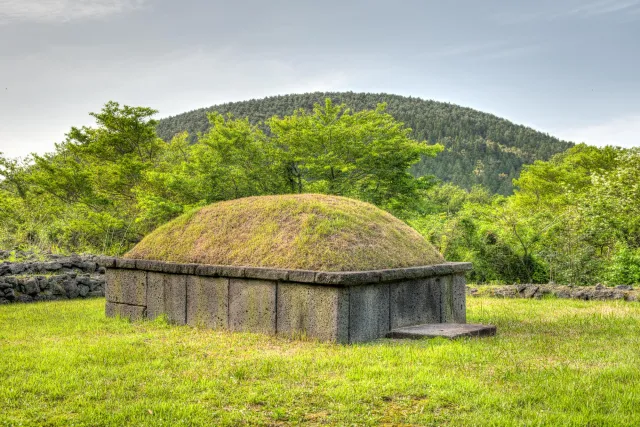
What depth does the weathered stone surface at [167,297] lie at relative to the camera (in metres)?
9.41

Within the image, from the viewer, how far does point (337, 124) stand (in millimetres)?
21984

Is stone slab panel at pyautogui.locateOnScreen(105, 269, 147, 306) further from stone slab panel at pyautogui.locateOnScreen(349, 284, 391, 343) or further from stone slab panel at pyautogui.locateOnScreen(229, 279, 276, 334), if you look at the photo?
stone slab panel at pyautogui.locateOnScreen(349, 284, 391, 343)

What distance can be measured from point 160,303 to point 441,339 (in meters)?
4.70

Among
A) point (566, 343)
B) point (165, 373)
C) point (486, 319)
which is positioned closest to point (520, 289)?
point (486, 319)

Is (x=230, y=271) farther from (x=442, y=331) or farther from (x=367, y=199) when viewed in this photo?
(x=367, y=199)

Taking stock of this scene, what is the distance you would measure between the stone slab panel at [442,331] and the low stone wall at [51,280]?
368 inches

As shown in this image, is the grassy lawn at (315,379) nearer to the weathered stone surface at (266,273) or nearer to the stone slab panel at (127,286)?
the weathered stone surface at (266,273)

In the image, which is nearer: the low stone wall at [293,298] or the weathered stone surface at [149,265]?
the low stone wall at [293,298]

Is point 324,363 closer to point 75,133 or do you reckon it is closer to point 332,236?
point 332,236

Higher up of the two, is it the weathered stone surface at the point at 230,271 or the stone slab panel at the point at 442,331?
the weathered stone surface at the point at 230,271

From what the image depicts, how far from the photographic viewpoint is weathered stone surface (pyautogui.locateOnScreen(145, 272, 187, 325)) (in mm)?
9414

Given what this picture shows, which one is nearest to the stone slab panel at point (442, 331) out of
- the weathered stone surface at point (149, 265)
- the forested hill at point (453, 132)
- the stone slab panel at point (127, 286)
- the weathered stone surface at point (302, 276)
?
the weathered stone surface at point (302, 276)

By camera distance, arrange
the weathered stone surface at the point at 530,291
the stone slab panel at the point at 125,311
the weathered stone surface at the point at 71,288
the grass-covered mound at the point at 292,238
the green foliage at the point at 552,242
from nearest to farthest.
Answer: the grass-covered mound at the point at 292,238, the stone slab panel at the point at 125,311, the weathered stone surface at the point at 530,291, the weathered stone surface at the point at 71,288, the green foliage at the point at 552,242

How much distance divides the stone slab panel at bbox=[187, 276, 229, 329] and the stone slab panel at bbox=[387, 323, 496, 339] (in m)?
2.51
